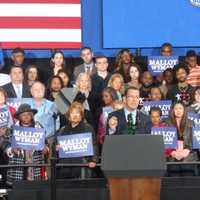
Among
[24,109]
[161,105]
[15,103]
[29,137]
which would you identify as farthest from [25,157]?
[161,105]

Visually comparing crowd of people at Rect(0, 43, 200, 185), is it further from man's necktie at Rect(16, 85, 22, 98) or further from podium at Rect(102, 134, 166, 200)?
podium at Rect(102, 134, 166, 200)

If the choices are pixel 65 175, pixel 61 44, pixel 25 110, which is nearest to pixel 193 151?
pixel 65 175

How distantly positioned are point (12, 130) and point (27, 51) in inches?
163

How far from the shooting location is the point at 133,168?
523 centimetres

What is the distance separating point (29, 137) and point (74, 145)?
0.59m

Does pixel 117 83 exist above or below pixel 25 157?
above

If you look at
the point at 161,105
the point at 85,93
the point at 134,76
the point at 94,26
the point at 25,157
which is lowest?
the point at 25,157

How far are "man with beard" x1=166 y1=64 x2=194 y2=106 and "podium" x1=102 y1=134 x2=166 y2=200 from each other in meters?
4.19

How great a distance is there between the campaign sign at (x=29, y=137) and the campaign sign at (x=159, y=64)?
10.8 ft

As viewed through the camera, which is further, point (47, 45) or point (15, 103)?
point (47, 45)

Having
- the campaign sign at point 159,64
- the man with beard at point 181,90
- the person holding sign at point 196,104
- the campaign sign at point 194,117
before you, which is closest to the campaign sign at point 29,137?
the campaign sign at point 194,117

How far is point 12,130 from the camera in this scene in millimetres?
8211

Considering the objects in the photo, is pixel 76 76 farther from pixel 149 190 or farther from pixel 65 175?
pixel 149 190

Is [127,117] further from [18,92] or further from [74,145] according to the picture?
[18,92]
